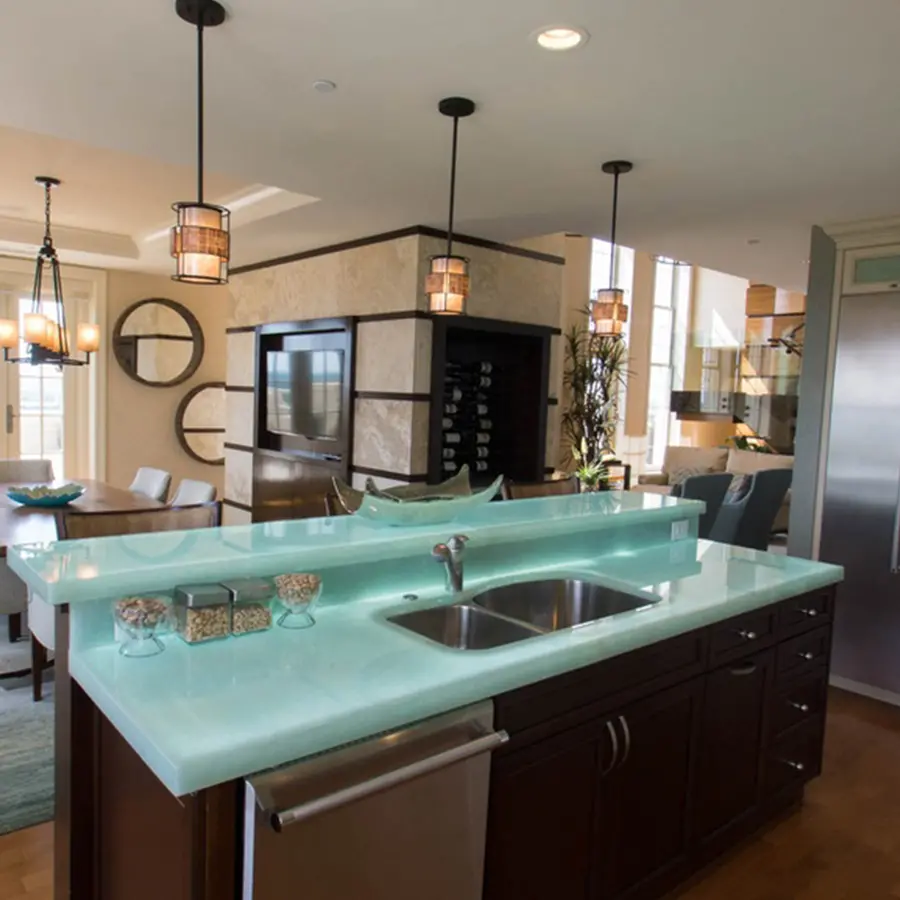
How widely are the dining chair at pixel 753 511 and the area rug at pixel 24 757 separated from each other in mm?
4241

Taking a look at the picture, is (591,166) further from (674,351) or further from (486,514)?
(674,351)

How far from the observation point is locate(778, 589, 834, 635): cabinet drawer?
2504 mm

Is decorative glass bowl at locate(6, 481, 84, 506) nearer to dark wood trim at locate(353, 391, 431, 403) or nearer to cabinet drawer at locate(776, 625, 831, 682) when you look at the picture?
dark wood trim at locate(353, 391, 431, 403)

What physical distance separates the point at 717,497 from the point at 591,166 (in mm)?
2863

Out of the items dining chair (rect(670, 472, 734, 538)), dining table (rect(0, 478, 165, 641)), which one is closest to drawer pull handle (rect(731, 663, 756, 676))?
dining table (rect(0, 478, 165, 641))

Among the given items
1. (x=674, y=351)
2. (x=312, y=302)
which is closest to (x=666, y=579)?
(x=312, y=302)

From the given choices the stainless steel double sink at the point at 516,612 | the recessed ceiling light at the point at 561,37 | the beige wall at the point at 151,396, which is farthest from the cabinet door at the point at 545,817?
the beige wall at the point at 151,396

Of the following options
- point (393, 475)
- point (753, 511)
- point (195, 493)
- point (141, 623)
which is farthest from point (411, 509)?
point (753, 511)

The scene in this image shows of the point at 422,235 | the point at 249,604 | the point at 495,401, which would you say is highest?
the point at 422,235

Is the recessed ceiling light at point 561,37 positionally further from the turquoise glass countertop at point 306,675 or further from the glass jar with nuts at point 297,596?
the glass jar with nuts at point 297,596

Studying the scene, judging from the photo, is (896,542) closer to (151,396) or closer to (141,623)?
(141,623)

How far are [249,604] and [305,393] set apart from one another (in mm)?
3672

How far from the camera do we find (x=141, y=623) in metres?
1.57

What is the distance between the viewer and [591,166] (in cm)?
312
